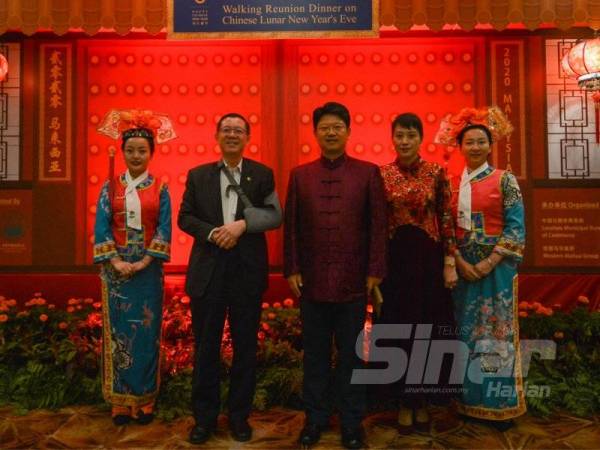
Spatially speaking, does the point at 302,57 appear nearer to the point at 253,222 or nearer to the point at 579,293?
the point at 253,222

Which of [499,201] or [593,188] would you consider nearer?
[499,201]

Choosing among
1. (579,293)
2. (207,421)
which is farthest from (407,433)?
(579,293)

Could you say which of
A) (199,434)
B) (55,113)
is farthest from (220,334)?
(55,113)

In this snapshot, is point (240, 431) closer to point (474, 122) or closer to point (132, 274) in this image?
point (132, 274)

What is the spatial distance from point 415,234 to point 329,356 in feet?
2.93

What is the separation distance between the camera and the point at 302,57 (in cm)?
513

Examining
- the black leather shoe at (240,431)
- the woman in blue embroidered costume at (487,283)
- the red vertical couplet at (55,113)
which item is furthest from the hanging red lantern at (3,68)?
the woman in blue embroidered costume at (487,283)

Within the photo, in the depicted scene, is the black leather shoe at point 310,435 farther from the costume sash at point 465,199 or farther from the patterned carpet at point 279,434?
the costume sash at point 465,199

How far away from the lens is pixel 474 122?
10.5 feet

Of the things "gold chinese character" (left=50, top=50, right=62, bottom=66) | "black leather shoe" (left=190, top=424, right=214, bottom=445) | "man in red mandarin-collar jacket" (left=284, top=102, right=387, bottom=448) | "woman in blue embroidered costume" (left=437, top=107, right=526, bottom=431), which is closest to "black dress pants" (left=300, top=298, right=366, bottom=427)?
"man in red mandarin-collar jacket" (left=284, top=102, right=387, bottom=448)

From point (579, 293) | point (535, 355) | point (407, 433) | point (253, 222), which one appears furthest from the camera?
point (579, 293)

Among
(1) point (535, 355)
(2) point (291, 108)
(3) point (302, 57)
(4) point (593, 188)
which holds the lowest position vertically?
(1) point (535, 355)

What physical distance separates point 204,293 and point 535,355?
2.71m

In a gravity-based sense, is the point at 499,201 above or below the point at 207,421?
above
